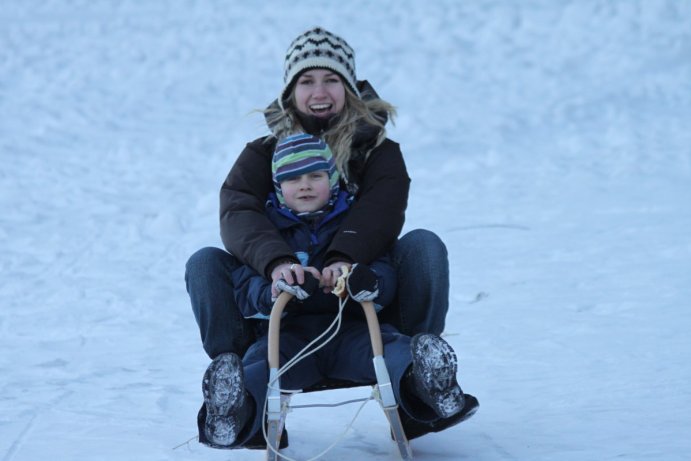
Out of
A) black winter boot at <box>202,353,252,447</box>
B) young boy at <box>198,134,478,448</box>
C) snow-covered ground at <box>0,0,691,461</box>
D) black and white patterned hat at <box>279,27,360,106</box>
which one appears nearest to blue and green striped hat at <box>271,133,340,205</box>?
young boy at <box>198,134,478,448</box>

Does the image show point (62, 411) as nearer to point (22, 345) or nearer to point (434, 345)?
point (22, 345)

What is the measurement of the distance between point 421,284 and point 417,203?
4.30 metres

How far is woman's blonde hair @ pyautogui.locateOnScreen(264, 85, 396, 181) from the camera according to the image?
3.34 m

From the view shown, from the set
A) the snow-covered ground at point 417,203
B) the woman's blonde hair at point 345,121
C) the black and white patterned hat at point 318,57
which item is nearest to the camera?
the woman's blonde hair at point 345,121

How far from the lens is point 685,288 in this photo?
203 inches

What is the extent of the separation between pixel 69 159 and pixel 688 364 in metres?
5.83

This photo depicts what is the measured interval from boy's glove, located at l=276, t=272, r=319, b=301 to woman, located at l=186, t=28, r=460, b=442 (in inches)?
0.6

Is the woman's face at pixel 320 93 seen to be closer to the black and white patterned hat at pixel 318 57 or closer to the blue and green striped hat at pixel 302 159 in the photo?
the black and white patterned hat at pixel 318 57

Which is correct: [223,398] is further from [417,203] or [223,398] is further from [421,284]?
[417,203]

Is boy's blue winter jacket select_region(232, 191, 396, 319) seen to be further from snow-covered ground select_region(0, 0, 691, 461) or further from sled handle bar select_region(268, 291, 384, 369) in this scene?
snow-covered ground select_region(0, 0, 691, 461)

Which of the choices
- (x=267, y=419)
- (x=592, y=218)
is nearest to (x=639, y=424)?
(x=267, y=419)

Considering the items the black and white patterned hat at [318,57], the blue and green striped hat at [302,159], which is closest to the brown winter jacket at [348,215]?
the blue and green striped hat at [302,159]

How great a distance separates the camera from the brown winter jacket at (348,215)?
302cm

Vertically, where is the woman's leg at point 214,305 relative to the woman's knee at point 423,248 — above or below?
below
